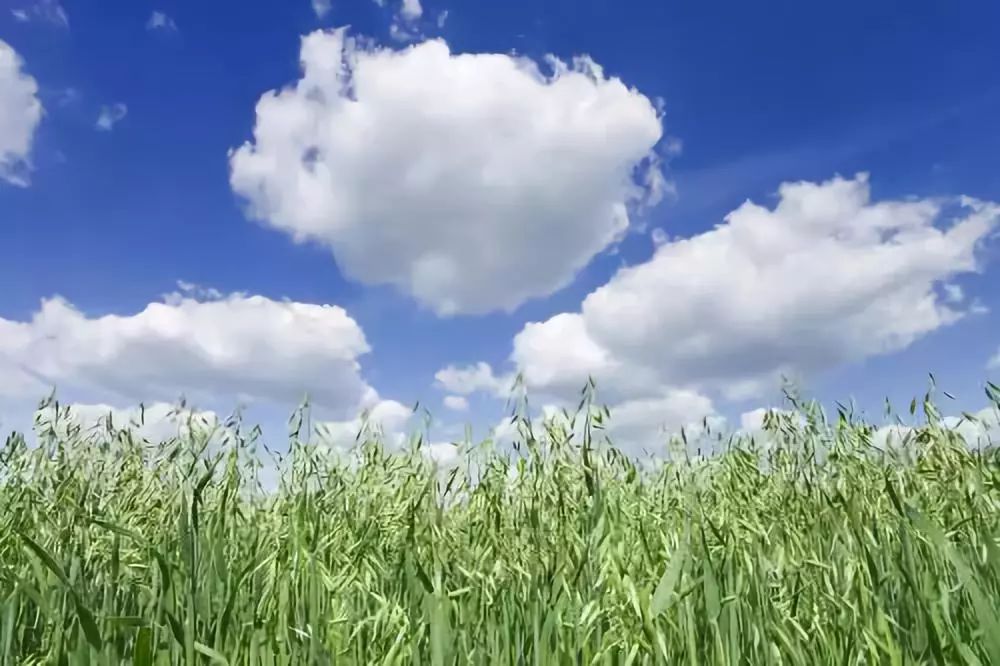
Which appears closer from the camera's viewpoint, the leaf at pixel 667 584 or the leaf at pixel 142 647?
the leaf at pixel 142 647

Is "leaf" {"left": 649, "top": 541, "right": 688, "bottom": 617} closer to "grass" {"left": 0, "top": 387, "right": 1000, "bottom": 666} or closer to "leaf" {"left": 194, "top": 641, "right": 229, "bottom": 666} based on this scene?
"grass" {"left": 0, "top": 387, "right": 1000, "bottom": 666}

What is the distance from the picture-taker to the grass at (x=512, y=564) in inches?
81.0

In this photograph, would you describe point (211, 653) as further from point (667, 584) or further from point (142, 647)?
point (667, 584)

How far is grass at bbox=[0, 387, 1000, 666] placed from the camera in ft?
6.75

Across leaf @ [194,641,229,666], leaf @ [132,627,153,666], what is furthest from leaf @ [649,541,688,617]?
leaf @ [132,627,153,666]

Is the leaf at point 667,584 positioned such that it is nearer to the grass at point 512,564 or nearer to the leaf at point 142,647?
the grass at point 512,564

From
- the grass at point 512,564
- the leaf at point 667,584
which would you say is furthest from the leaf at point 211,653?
the leaf at point 667,584

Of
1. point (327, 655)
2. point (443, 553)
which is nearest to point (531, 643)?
point (327, 655)

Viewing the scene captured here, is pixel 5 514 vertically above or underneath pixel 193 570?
above

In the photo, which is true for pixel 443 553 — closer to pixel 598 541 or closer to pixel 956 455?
pixel 598 541

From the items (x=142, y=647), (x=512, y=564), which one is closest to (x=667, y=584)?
(x=512, y=564)

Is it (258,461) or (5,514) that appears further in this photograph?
(258,461)

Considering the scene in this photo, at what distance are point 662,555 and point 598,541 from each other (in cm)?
43

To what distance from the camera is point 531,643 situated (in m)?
2.31
